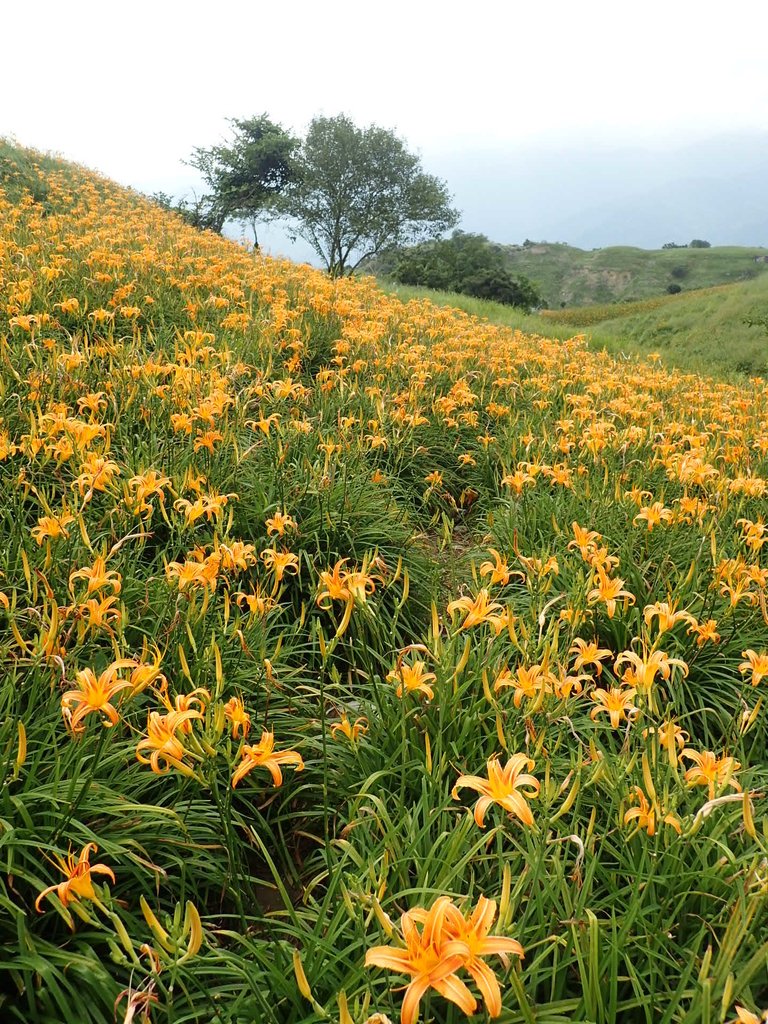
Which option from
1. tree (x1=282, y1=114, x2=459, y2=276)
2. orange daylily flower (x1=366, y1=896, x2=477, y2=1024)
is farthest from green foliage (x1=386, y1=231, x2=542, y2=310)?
orange daylily flower (x1=366, y1=896, x2=477, y2=1024)

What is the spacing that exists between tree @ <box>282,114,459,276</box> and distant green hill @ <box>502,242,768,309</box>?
42.9 m

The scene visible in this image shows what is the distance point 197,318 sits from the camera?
540 cm

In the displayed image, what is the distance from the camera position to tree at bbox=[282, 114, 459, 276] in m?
27.8

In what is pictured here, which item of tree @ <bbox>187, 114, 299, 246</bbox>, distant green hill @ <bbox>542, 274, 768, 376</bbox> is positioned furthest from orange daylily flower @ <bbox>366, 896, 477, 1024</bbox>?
tree @ <bbox>187, 114, 299, 246</bbox>

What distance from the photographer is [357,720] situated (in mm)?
1672

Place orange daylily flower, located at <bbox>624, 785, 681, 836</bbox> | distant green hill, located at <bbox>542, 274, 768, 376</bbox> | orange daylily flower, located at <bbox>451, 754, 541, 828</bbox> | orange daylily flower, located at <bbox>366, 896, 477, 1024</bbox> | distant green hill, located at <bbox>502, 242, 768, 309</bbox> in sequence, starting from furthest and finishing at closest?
distant green hill, located at <bbox>502, 242, 768, 309</bbox> < distant green hill, located at <bbox>542, 274, 768, 376</bbox> < orange daylily flower, located at <bbox>624, 785, 681, 836</bbox> < orange daylily flower, located at <bbox>451, 754, 541, 828</bbox> < orange daylily flower, located at <bbox>366, 896, 477, 1024</bbox>

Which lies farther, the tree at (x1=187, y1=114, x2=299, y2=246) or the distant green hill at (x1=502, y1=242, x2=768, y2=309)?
the distant green hill at (x1=502, y1=242, x2=768, y2=309)

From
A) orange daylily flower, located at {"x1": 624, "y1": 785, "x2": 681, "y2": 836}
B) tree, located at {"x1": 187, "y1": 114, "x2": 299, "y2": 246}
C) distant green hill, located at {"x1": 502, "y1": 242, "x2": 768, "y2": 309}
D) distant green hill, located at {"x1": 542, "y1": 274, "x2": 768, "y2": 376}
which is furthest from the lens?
distant green hill, located at {"x1": 502, "y1": 242, "x2": 768, "y2": 309}

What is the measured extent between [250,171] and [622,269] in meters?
67.4

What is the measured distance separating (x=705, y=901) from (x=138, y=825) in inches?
53.5

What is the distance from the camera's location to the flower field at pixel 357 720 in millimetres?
1240

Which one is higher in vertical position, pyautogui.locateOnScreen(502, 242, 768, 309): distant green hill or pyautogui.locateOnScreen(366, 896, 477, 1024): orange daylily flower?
pyautogui.locateOnScreen(502, 242, 768, 309): distant green hill

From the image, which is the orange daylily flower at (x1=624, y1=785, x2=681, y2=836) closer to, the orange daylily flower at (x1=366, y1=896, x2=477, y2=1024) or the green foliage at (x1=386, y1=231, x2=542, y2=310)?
the orange daylily flower at (x1=366, y1=896, x2=477, y2=1024)

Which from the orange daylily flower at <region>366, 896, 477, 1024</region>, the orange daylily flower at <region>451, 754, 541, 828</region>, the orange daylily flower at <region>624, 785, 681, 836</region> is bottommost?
the orange daylily flower at <region>624, 785, 681, 836</region>
